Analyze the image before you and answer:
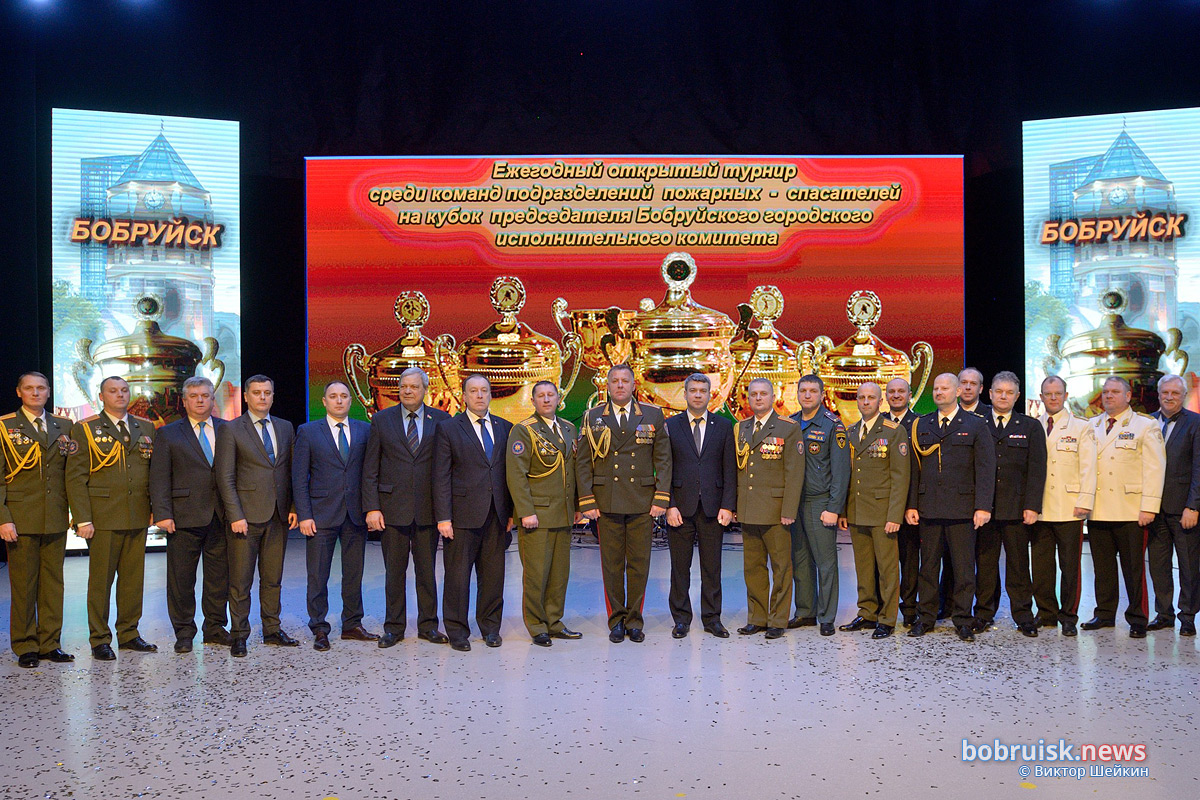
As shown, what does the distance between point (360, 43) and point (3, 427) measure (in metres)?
4.88

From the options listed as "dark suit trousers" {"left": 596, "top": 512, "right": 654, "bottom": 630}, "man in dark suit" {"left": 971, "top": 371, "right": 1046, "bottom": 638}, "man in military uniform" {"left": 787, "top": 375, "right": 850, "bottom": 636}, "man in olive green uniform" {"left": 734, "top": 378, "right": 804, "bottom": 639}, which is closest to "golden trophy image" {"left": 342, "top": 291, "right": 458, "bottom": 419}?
"dark suit trousers" {"left": 596, "top": 512, "right": 654, "bottom": 630}

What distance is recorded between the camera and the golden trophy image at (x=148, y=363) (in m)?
7.58

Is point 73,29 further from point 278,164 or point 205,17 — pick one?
point 278,164

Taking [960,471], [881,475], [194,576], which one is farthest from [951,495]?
[194,576]

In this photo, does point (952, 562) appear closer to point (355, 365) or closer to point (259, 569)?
point (259, 569)

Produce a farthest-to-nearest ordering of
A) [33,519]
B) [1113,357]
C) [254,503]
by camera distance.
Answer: [1113,357] → [254,503] → [33,519]

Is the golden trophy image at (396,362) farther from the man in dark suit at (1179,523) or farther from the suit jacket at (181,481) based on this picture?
the man in dark suit at (1179,523)

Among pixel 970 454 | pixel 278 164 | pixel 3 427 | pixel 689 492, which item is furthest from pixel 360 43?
pixel 970 454

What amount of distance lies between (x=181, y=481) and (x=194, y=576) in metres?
0.54

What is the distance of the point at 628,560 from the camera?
4.84 metres

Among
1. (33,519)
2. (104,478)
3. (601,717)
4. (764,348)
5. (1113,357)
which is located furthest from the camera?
(764,348)

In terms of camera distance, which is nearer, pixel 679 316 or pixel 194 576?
pixel 194 576

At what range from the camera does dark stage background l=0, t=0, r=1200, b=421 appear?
25.3 feet

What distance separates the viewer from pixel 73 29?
758 cm
